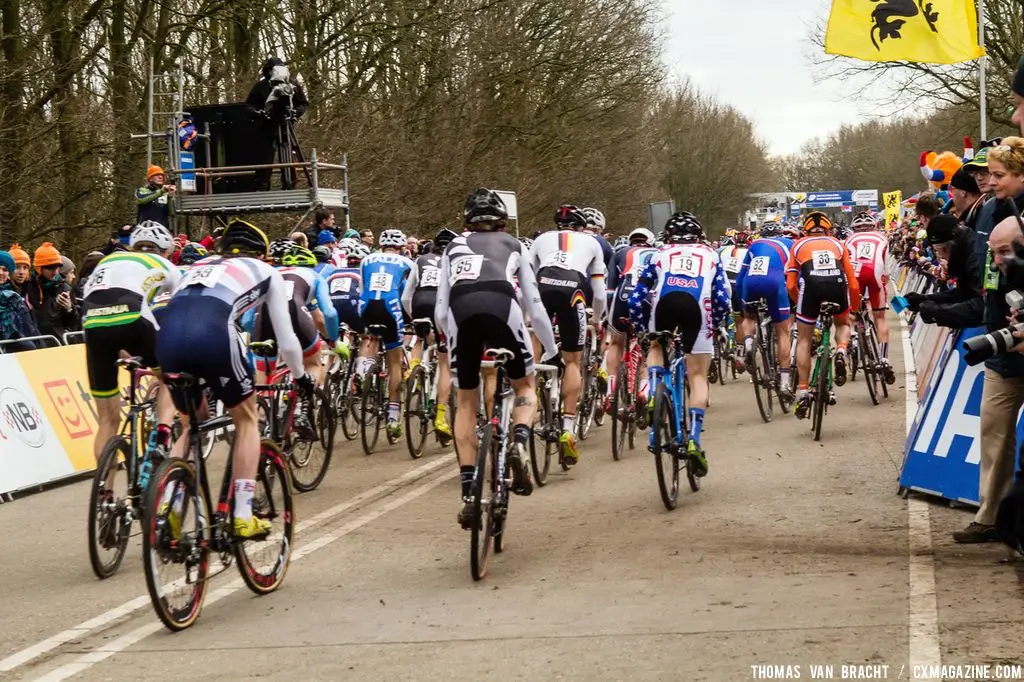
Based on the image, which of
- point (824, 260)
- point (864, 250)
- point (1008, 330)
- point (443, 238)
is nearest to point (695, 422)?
point (1008, 330)

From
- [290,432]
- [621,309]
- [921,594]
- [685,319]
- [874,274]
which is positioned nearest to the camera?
[921,594]

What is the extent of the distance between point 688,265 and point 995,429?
3.11 m

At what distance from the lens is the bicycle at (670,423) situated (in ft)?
33.2

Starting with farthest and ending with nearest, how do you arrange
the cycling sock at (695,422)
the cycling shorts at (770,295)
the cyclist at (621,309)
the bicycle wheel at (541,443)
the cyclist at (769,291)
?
the cycling shorts at (770,295), the cyclist at (769,291), the cyclist at (621,309), the bicycle wheel at (541,443), the cycling sock at (695,422)

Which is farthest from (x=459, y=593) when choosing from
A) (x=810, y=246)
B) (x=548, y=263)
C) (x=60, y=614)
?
(x=810, y=246)

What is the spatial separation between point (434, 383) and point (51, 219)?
10066 mm

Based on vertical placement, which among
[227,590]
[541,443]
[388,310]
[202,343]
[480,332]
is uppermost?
[202,343]

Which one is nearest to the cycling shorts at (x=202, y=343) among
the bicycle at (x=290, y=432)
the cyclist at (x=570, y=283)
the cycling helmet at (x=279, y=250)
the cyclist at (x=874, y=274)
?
the bicycle at (x=290, y=432)

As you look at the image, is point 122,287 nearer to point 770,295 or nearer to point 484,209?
point 484,209

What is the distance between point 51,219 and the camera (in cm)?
2227

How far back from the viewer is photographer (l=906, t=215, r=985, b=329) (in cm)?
867

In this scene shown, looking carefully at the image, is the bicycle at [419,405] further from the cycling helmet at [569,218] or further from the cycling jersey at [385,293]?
the cycling helmet at [569,218]

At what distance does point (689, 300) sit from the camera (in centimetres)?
1089

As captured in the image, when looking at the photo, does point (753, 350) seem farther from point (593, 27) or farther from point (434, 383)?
point (593, 27)
